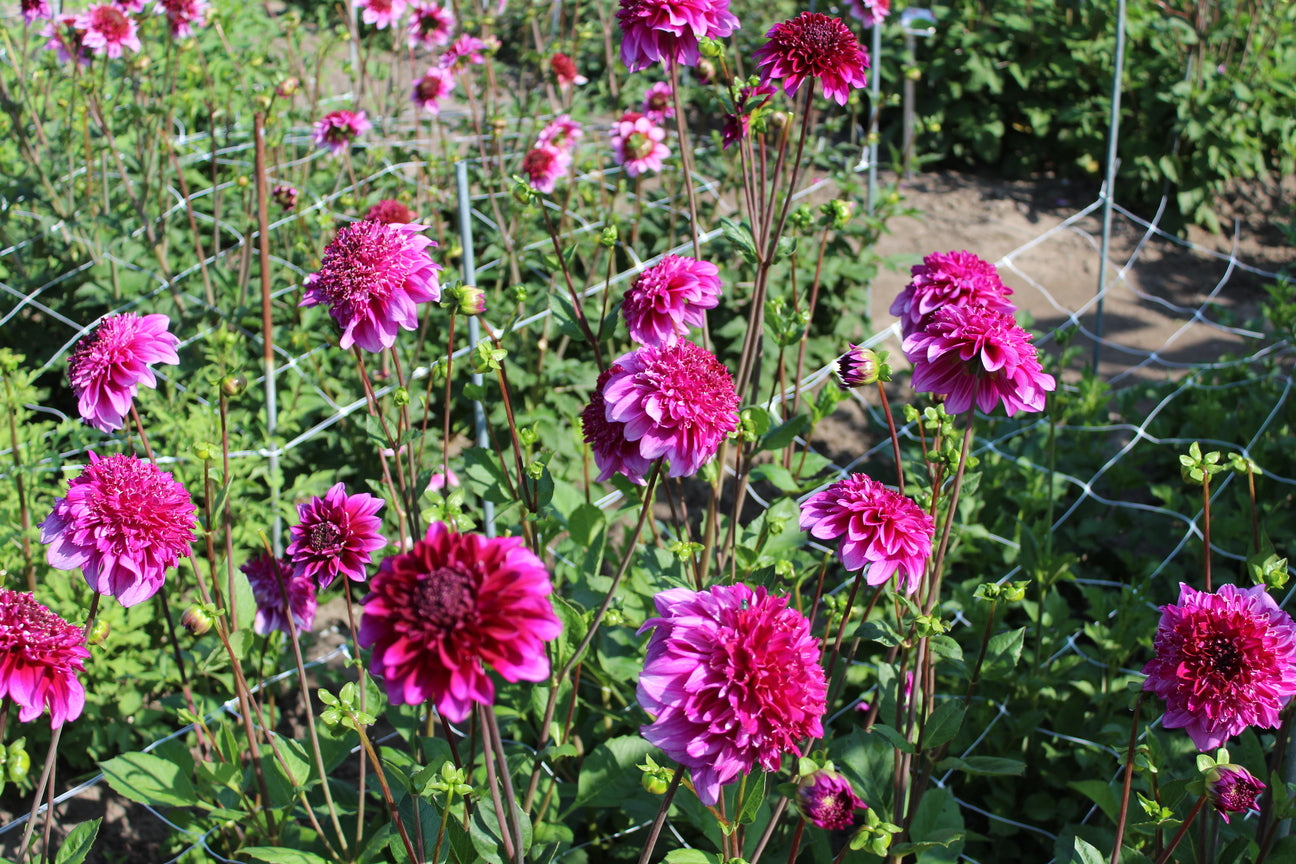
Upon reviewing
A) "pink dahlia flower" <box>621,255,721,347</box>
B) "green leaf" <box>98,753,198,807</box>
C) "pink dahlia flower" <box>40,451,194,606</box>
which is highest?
"pink dahlia flower" <box>621,255,721,347</box>

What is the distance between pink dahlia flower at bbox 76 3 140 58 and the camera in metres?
3.23

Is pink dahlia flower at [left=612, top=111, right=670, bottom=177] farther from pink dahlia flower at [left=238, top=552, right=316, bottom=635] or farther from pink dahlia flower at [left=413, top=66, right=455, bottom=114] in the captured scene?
pink dahlia flower at [left=238, top=552, right=316, bottom=635]

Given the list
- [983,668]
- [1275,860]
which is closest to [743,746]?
[983,668]

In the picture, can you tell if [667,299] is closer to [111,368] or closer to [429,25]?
[111,368]

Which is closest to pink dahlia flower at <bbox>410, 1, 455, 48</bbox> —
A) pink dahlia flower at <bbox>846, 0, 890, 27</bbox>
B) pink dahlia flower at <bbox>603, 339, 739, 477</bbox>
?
pink dahlia flower at <bbox>846, 0, 890, 27</bbox>

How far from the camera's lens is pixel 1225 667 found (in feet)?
4.18

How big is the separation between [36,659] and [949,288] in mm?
1403

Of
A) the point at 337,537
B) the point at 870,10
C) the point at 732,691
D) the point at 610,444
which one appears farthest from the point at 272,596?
the point at 870,10

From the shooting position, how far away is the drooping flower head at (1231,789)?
1203mm

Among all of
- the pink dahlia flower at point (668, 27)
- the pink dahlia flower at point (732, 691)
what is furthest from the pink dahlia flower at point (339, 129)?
the pink dahlia flower at point (732, 691)

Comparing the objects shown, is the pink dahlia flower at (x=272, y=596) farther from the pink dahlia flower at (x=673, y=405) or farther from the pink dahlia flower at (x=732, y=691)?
the pink dahlia flower at (x=732, y=691)

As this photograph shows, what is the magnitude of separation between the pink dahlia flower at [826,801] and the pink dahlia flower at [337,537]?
0.65 m

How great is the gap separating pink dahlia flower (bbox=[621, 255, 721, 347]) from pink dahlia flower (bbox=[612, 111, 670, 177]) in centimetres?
168

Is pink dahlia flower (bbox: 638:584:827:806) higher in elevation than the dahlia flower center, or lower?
lower
